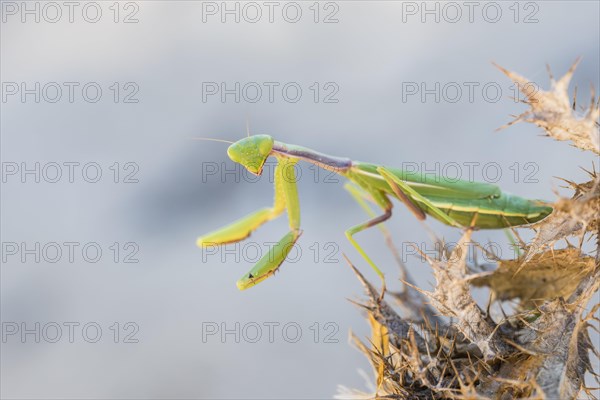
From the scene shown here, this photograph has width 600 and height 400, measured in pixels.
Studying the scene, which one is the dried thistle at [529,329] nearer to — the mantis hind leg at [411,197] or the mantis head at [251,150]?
the mantis hind leg at [411,197]

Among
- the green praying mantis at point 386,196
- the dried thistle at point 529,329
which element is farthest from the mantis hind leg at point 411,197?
the dried thistle at point 529,329

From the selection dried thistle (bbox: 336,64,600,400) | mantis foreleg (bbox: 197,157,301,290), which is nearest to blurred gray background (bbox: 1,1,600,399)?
mantis foreleg (bbox: 197,157,301,290)

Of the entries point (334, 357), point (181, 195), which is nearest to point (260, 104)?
point (181, 195)

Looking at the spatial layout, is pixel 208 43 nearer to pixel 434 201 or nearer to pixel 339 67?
pixel 339 67

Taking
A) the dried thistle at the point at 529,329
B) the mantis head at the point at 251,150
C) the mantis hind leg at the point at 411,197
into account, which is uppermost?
the mantis head at the point at 251,150

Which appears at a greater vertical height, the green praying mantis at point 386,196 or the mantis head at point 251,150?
the mantis head at point 251,150

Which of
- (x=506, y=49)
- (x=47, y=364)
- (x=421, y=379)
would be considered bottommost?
(x=47, y=364)

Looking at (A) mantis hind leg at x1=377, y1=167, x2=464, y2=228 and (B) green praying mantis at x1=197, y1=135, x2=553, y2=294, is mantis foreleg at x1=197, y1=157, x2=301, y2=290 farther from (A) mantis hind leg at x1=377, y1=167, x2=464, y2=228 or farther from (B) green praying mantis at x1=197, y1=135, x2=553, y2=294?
(A) mantis hind leg at x1=377, y1=167, x2=464, y2=228

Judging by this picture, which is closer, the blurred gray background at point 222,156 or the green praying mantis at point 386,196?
the green praying mantis at point 386,196

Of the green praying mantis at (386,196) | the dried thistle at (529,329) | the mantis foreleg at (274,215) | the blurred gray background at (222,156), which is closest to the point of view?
the dried thistle at (529,329)
